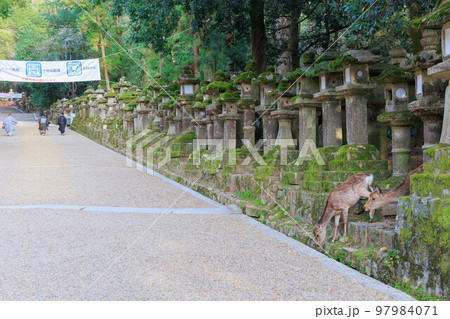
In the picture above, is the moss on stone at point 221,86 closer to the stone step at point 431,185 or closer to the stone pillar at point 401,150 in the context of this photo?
the stone pillar at point 401,150

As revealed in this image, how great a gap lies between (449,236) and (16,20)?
141ft

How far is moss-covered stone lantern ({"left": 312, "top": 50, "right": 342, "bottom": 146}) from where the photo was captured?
7.71m

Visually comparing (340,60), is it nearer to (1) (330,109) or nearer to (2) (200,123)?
(1) (330,109)

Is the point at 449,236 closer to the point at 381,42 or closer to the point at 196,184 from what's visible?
the point at 196,184

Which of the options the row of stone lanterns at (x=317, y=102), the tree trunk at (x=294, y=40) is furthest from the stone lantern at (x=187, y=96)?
the tree trunk at (x=294, y=40)

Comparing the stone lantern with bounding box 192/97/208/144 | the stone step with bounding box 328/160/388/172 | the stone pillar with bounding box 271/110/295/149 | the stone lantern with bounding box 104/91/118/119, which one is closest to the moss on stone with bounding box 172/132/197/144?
the stone lantern with bounding box 192/97/208/144

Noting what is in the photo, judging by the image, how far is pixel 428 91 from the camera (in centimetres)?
566

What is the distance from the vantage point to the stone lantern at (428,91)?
18.0ft

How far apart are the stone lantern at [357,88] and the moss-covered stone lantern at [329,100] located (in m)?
0.44

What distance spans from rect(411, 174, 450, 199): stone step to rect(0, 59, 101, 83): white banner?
85.5 ft

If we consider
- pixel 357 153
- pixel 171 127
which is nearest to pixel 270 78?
pixel 357 153

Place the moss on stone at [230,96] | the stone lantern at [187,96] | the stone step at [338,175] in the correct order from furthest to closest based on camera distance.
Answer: the stone lantern at [187,96]
the moss on stone at [230,96]
the stone step at [338,175]

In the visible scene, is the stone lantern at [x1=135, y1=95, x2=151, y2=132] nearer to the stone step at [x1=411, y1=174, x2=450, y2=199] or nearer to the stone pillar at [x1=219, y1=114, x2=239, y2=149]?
the stone pillar at [x1=219, y1=114, x2=239, y2=149]

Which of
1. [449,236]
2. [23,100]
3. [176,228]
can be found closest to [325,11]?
[176,228]
